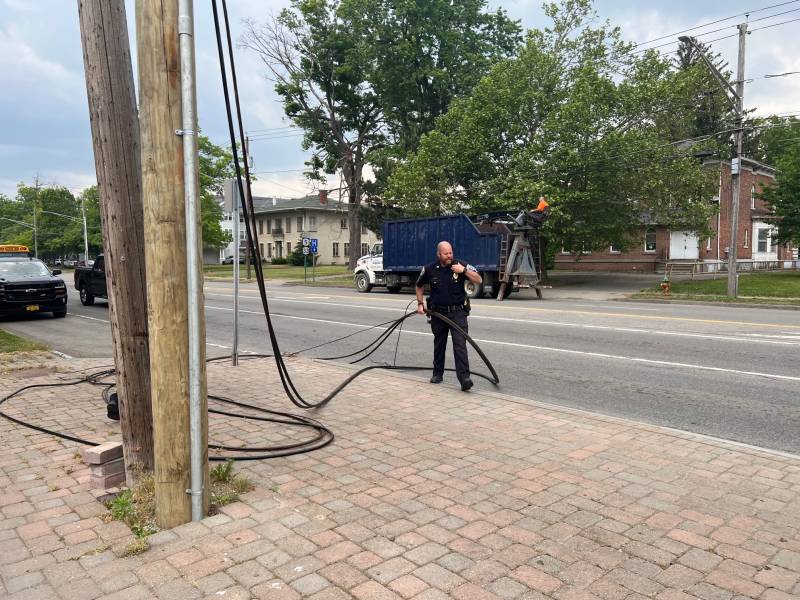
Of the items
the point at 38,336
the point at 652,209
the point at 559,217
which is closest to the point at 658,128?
the point at 652,209

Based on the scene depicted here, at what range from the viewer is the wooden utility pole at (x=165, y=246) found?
3521mm

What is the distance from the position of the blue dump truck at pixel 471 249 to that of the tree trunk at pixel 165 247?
17444mm

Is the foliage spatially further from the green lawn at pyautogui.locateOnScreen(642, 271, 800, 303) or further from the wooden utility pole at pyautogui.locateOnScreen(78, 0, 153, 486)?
the wooden utility pole at pyautogui.locateOnScreen(78, 0, 153, 486)

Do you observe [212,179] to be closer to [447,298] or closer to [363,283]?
[363,283]

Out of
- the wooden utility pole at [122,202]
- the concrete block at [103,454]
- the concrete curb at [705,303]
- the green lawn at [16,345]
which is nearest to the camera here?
the wooden utility pole at [122,202]

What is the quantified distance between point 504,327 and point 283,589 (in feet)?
36.8

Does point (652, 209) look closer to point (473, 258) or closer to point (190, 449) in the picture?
point (473, 258)

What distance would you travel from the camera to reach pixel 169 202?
3559 mm

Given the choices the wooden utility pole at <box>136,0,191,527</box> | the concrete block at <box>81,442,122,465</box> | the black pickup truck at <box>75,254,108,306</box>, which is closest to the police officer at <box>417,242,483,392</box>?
the concrete block at <box>81,442,122,465</box>

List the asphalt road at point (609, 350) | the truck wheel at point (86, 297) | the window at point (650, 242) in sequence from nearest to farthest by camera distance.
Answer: the asphalt road at point (609, 350)
the truck wheel at point (86, 297)
the window at point (650, 242)

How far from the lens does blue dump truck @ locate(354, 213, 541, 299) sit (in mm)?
23141

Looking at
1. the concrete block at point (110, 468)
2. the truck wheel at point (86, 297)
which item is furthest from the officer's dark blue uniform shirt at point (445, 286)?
the truck wheel at point (86, 297)

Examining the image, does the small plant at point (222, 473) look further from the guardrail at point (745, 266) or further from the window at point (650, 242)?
the window at point (650, 242)

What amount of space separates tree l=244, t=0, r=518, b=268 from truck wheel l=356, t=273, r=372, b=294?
1135cm
